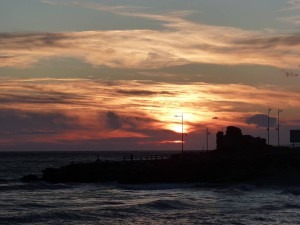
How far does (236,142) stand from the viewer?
100 meters

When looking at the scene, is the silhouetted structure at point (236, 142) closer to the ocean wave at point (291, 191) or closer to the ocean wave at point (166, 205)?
the ocean wave at point (291, 191)

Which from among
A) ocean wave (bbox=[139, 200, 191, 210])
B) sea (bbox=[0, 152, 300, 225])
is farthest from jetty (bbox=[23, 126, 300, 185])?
ocean wave (bbox=[139, 200, 191, 210])

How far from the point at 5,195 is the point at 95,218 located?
878 inches

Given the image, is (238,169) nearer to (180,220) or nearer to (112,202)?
Answer: (112,202)

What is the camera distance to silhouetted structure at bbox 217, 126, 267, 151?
99250 millimetres

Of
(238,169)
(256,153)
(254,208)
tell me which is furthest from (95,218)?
(256,153)

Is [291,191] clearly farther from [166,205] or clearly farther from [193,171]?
[193,171]

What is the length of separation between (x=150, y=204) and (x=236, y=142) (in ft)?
180

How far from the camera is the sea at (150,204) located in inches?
1532

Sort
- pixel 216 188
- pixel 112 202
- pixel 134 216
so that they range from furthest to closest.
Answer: pixel 216 188 → pixel 112 202 → pixel 134 216

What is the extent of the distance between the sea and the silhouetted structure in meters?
32.0

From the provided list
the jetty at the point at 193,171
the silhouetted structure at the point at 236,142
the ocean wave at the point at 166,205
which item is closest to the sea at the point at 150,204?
the ocean wave at the point at 166,205

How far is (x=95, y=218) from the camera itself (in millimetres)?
39406

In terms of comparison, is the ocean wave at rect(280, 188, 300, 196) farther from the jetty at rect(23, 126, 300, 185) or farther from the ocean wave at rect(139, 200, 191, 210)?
the ocean wave at rect(139, 200, 191, 210)
